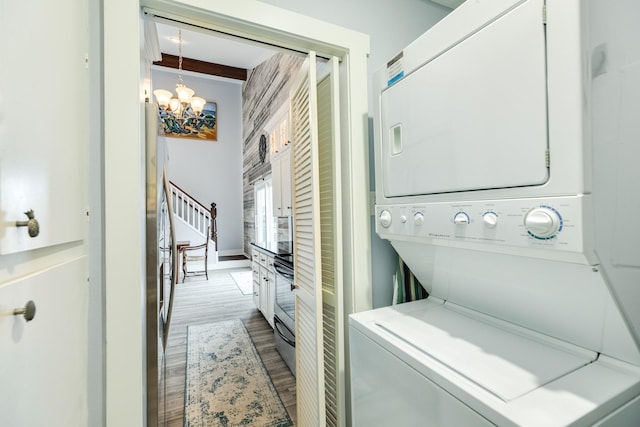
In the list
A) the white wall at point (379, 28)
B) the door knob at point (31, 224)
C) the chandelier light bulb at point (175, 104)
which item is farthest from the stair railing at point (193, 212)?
the door knob at point (31, 224)

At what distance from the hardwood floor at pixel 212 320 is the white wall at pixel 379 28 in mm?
1227

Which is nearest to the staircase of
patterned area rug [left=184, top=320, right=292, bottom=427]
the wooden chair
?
the wooden chair

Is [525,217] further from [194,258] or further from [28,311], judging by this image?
[194,258]

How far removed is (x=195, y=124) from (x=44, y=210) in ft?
23.5

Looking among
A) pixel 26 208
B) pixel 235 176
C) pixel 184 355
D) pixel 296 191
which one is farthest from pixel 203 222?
pixel 26 208

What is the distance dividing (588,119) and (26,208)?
1117 mm

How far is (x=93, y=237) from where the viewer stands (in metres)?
0.91

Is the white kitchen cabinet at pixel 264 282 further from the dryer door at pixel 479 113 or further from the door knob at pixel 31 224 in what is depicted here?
the door knob at pixel 31 224

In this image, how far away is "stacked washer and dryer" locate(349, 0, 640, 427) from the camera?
60 centimetres

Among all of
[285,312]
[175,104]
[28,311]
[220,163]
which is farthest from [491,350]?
[220,163]

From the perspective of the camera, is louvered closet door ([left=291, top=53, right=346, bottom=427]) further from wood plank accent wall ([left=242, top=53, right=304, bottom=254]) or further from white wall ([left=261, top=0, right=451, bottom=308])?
wood plank accent wall ([left=242, top=53, right=304, bottom=254])

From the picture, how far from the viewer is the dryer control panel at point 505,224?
23.5 inches

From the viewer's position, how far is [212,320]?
11.4ft

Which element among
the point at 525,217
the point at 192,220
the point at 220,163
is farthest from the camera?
the point at 220,163
